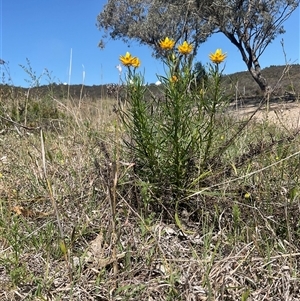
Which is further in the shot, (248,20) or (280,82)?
(248,20)

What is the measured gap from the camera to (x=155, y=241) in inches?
45.1

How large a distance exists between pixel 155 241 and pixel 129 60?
2.30 ft

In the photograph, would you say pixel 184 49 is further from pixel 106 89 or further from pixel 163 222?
pixel 106 89

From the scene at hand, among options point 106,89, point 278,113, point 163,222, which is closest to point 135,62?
point 163,222

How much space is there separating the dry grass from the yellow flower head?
0.86 feet

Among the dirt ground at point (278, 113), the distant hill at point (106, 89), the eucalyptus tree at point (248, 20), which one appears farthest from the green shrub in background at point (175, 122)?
the eucalyptus tree at point (248, 20)

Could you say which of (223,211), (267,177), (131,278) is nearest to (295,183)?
(267,177)

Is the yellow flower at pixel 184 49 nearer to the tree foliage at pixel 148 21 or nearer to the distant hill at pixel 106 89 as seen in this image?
the distant hill at pixel 106 89

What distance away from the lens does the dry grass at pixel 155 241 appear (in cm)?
112

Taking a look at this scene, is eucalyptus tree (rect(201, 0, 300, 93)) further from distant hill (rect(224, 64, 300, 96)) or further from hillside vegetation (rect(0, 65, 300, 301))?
hillside vegetation (rect(0, 65, 300, 301))

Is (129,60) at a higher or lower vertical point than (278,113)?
higher

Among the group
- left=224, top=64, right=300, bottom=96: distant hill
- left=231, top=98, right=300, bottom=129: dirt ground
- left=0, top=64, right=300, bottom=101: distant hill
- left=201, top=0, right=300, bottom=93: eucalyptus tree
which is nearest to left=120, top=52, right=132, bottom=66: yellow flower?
left=0, top=64, right=300, bottom=101: distant hill

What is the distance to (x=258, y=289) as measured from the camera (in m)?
1.14

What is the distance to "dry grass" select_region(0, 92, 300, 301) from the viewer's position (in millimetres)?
1120
